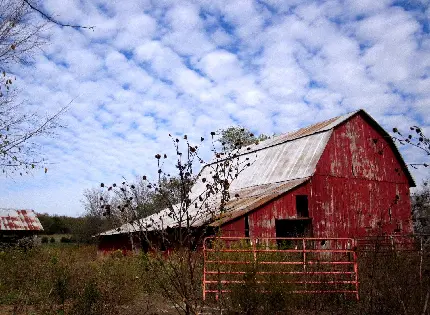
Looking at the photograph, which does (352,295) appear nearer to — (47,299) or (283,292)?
(283,292)

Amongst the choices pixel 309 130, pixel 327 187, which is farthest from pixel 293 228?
pixel 309 130

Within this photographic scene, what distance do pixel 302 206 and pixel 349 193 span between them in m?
2.68

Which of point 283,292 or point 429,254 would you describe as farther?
point 283,292

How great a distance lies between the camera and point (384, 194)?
63.3ft

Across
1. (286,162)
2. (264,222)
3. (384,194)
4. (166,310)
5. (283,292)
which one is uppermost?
(286,162)

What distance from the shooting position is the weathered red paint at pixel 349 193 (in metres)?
15.7

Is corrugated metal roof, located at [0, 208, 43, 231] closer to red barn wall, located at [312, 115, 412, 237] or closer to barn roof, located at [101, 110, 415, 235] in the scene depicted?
barn roof, located at [101, 110, 415, 235]

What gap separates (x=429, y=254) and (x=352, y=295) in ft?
10.5

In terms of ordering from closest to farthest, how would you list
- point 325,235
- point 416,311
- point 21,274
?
point 416,311, point 21,274, point 325,235

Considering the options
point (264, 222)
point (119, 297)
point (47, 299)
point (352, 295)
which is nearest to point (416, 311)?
point (352, 295)

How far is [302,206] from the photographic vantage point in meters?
17.1

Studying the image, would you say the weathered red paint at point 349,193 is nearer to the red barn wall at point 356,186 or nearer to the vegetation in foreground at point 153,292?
the red barn wall at point 356,186

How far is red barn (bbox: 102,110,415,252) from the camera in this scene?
15656 mm

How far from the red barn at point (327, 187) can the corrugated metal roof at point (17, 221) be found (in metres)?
18.5
